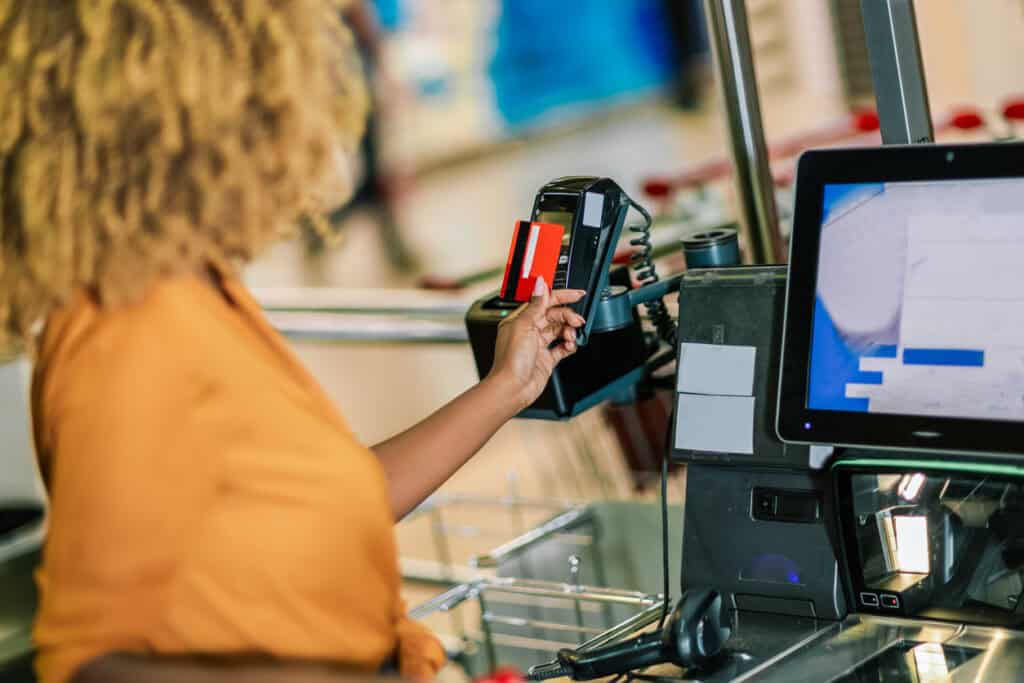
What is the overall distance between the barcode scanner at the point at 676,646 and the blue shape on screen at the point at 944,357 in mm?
324

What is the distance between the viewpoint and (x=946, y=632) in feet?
4.50

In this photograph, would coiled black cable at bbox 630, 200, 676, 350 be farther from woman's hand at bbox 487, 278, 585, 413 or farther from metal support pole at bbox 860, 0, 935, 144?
metal support pole at bbox 860, 0, 935, 144

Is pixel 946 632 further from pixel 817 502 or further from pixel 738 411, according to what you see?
pixel 738 411

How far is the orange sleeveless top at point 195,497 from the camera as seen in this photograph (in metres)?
0.94

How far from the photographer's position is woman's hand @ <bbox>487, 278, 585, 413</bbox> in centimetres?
153

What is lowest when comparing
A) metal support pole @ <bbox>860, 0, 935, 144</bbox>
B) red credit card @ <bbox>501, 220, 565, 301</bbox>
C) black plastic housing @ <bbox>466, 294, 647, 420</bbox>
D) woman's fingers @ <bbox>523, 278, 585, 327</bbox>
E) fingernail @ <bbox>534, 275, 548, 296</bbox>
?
black plastic housing @ <bbox>466, 294, 647, 420</bbox>

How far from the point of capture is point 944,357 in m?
1.32

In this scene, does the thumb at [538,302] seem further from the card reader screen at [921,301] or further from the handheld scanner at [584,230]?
the card reader screen at [921,301]

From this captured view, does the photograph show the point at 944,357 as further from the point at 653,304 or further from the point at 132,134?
the point at 132,134

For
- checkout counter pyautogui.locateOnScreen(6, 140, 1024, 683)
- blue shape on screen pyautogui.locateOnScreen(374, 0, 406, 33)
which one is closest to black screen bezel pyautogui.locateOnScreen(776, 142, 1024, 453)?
checkout counter pyautogui.locateOnScreen(6, 140, 1024, 683)

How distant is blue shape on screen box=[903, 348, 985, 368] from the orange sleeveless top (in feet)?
1.90

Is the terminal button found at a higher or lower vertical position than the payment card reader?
lower

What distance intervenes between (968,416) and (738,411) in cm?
28

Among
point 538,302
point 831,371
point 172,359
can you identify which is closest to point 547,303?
point 538,302
